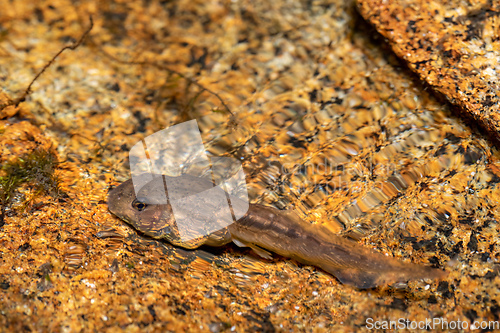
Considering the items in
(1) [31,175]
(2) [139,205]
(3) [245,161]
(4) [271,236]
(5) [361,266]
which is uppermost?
(1) [31,175]

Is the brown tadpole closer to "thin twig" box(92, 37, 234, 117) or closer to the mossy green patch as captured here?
the mossy green patch

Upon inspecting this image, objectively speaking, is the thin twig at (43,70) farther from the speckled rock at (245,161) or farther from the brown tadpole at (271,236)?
the brown tadpole at (271,236)

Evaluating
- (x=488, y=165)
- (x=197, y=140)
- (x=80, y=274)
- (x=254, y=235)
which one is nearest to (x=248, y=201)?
(x=254, y=235)

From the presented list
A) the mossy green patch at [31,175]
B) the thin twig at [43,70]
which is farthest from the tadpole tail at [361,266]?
the thin twig at [43,70]

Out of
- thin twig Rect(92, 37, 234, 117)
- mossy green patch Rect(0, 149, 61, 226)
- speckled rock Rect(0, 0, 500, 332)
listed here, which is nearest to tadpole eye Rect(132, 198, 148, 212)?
speckled rock Rect(0, 0, 500, 332)

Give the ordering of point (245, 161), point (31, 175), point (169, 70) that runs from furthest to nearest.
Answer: point (245, 161) < point (31, 175) < point (169, 70)

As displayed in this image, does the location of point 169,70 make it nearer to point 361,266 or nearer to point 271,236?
point 271,236

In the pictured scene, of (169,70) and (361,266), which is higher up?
(169,70)

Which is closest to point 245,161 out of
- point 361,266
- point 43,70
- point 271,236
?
point 271,236
